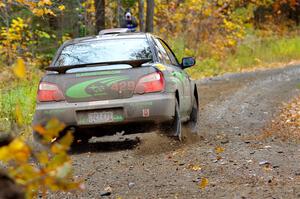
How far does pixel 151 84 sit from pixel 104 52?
2.96 feet

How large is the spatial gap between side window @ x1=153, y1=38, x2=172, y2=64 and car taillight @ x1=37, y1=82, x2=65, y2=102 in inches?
59.7

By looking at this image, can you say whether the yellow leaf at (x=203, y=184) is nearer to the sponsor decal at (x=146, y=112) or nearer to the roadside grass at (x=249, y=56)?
the sponsor decal at (x=146, y=112)

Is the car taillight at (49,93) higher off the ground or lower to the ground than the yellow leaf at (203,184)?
higher

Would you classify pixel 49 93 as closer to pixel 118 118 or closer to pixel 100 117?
pixel 100 117

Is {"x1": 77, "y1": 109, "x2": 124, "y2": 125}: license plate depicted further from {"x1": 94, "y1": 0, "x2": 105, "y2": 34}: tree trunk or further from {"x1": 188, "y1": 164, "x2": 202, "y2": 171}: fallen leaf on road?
{"x1": 94, "y1": 0, "x2": 105, "y2": 34}: tree trunk

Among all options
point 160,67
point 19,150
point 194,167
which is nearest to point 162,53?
point 160,67

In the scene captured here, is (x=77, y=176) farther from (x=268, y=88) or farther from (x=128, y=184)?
(x=268, y=88)

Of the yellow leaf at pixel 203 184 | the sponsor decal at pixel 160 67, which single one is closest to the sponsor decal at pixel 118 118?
the sponsor decal at pixel 160 67

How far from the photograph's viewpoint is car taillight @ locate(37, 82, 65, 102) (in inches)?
298

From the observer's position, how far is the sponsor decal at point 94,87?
7.45 meters

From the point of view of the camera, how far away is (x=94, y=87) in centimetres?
745

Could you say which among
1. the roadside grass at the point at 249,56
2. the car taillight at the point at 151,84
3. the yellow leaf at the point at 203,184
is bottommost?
the roadside grass at the point at 249,56

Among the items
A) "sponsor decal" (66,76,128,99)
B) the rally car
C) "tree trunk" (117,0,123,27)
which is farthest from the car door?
"tree trunk" (117,0,123,27)

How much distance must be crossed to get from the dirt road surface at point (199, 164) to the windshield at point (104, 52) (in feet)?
3.70
